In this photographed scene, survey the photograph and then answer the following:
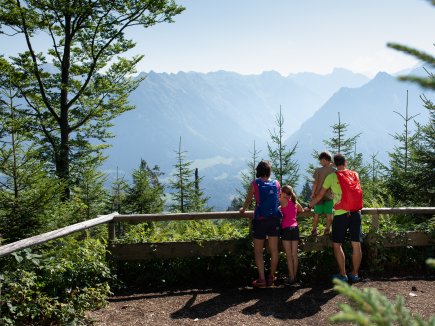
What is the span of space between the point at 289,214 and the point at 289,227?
0.72 ft

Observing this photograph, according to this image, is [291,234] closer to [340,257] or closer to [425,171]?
[340,257]

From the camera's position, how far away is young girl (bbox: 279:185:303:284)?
22.3 feet

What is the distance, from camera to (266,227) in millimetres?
6684

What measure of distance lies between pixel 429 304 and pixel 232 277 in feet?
10.2

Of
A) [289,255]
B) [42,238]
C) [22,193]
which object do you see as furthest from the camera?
[22,193]

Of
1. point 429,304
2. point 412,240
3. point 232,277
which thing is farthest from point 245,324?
point 412,240

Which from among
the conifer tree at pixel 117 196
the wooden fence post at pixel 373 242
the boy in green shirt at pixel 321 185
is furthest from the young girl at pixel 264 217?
the conifer tree at pixel 117 196

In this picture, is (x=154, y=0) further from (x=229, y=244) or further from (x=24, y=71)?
(x=229, y=244)

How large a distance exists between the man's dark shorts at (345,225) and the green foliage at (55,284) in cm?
369

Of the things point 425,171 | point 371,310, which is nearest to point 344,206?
point 371,310

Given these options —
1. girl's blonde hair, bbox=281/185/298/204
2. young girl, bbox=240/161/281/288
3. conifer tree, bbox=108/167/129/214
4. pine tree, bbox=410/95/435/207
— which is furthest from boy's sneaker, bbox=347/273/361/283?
conifer tree, bbox=108/167/129/214

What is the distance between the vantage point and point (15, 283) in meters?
4.81

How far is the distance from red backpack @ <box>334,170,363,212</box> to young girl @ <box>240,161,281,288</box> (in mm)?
1000

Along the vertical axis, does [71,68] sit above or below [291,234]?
above
